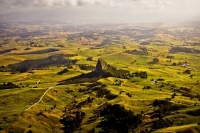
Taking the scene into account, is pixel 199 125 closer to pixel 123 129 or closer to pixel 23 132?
pixel 123 129

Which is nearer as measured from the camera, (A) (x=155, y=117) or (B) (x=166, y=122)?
(B) (x=166, y=122)

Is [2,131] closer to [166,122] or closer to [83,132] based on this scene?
[83,132]

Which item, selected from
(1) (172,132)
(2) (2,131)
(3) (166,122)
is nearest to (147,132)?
(3) (166,122)

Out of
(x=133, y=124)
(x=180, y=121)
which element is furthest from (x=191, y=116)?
(x=133, y=124)

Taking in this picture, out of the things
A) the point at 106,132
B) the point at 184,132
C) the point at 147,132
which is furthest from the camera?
the point at 106,132

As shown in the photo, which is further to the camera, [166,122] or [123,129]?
[123,129]

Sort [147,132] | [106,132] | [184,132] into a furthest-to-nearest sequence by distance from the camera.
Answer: [106,132] → [147,132] → [184,132]

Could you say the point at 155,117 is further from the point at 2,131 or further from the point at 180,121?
the point at 2,131

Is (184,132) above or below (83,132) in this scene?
above

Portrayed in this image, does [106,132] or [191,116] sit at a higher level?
[191,116]
